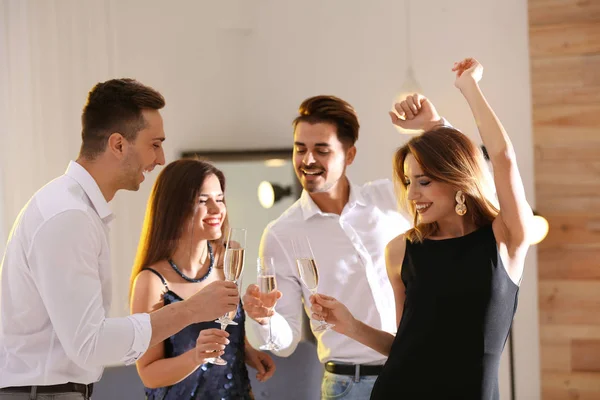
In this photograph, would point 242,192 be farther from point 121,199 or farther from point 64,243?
point 64,243

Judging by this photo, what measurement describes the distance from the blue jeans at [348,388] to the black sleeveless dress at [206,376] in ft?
0.94

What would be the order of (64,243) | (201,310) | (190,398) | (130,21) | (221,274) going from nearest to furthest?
(64,243) < (201,310) < (190,398) < (221,274) < (130,21)

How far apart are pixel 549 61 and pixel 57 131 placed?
104 inches

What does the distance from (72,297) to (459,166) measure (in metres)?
0.97

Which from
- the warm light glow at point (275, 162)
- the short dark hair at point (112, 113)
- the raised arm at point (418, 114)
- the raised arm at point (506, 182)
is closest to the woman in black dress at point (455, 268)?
the raised arm at point (506, 182)

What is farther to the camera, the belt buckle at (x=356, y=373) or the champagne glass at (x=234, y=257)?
the belt buckle at (x=356, y=373)

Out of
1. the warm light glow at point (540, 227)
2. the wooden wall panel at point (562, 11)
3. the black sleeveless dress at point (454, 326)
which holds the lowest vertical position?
the black sleeveless dress at point (454, 326)

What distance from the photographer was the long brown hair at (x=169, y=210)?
2.41m

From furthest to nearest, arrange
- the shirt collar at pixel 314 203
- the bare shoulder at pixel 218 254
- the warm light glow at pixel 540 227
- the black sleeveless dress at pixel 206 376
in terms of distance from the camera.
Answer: the warm light glow at pixel 540 227 → the shirt collar at pixel 314 203 → the bare shoulder at pixel 218 254 → the black sleeveless dress at pixel 206 376

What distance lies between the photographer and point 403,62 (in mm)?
4238

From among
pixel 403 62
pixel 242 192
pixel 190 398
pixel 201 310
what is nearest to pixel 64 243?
pixel 201 310

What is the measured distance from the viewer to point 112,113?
2062 mm

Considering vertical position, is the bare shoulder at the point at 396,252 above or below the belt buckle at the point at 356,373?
above

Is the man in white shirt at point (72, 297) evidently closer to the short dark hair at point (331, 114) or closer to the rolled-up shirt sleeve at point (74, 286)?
the rolled-up shirt sleeve at point (74, 286)
